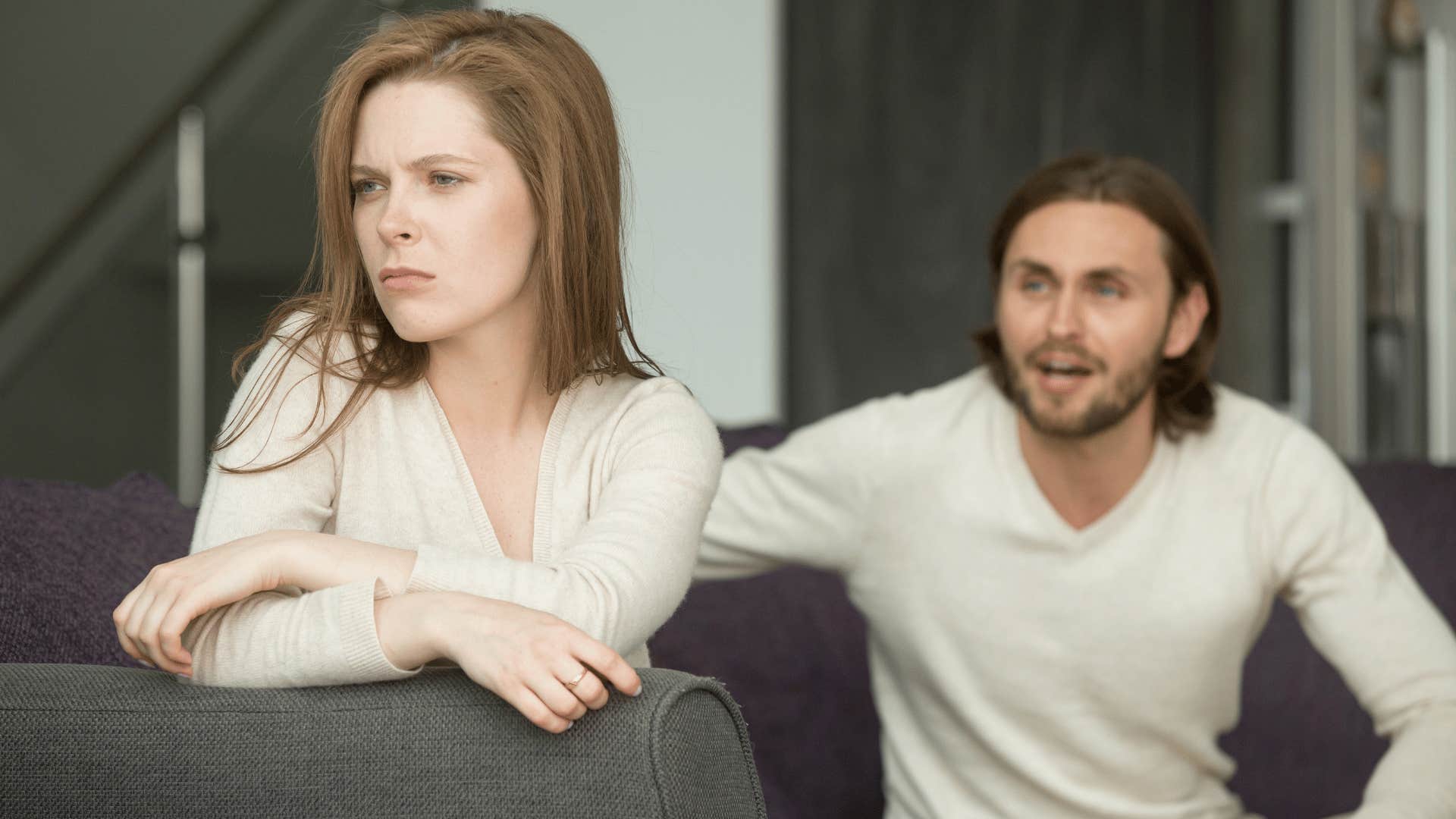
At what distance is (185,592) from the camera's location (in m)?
0.92

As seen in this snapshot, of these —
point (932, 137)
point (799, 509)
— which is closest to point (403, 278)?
point (799, 509)

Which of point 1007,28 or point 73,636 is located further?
point 1007,28

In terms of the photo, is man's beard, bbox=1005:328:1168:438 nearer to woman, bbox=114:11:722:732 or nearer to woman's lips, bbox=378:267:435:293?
woman, bbox=114:11:722:732

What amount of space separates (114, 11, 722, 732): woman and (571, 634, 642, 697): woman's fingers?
0.07 metres

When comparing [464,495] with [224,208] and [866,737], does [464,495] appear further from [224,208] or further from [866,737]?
[224,208]

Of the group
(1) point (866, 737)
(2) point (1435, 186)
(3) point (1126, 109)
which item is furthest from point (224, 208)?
(2) point (1435, 186)

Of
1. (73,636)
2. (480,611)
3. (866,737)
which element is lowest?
(866,737)

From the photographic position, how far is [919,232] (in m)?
3.83

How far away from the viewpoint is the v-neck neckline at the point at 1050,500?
175 centimetres

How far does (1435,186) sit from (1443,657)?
2463 mm

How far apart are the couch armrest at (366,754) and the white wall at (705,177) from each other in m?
2.27

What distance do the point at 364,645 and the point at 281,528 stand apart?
0.68ft

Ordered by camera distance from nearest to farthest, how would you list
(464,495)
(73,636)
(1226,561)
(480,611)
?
(480,611) < (464,495) < (73,636) < (1226,561)

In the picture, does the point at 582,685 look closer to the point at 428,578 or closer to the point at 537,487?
the point at 428,578
